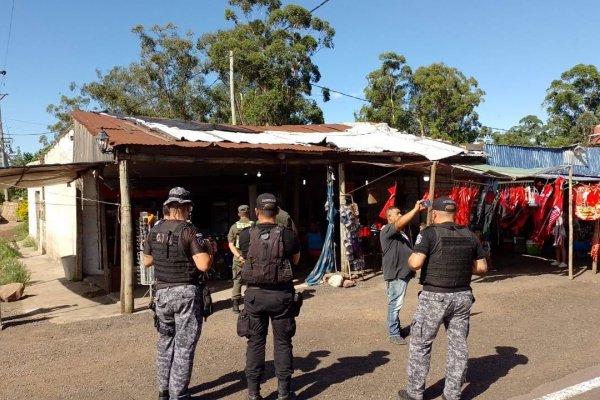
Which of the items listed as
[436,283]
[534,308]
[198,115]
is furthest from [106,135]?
[198,115]

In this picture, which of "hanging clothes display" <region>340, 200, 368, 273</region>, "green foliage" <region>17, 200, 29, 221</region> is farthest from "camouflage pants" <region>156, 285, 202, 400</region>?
"green foliage" <region>17, 200, 29, 221</region>

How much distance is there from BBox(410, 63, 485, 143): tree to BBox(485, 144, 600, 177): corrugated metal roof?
10801 millimetres

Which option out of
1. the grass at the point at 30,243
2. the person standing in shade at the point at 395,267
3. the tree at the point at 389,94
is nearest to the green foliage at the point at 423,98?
the tree at the point at 389,94

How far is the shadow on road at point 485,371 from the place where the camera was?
4.27 metres

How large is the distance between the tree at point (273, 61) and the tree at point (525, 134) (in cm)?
1825

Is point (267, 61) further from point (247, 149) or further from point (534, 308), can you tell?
point (534, 308)

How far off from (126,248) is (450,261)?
5.57 m

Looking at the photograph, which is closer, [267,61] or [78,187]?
[78,187]

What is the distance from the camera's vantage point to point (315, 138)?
1053 centimetres

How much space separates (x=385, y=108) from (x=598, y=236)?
19955mm

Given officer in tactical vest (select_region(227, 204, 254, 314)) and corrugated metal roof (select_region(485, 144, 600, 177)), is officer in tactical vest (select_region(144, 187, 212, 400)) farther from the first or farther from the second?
corrugated metal roof (select_region(485, 144, 600, 177))

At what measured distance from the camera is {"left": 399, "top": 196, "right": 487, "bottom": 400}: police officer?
3.81 m

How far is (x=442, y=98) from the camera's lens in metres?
29.4

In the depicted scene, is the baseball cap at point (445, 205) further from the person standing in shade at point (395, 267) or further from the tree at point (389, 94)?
the tree at point (389, 94)
